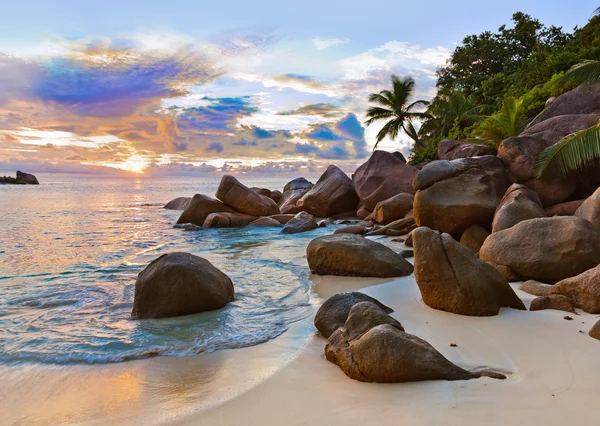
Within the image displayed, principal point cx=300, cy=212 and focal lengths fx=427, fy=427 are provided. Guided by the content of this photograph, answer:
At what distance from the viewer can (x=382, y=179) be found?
17.3 m

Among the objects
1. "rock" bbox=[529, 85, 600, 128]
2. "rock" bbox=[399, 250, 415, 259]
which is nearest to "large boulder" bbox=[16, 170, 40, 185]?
"rock" bbox=[399, 250, 415, 259]

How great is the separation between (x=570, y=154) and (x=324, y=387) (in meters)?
8.07

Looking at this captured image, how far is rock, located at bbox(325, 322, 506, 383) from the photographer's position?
334 centimetres

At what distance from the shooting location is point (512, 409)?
286 centimetres

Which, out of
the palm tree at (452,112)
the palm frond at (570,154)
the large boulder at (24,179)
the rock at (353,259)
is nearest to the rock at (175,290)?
the rock at (353,259)

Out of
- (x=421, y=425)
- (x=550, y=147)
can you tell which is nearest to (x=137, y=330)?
(x=421, y=425)

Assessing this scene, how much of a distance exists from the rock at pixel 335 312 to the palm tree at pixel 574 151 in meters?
6.52

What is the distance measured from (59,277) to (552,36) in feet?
114

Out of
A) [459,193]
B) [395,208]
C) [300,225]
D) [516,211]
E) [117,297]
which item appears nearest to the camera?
[117,297]

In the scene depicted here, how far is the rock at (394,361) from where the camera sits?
334cm

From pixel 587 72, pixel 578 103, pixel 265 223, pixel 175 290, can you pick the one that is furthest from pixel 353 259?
pixel 265 223

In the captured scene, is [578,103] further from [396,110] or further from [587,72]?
[396,110]

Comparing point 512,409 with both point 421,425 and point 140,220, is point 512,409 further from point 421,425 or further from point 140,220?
point 140,220

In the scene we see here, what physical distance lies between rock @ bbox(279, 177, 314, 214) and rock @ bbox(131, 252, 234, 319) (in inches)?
567
